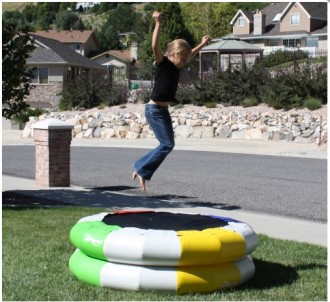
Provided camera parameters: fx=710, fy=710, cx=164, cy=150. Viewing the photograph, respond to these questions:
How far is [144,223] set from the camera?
6.77 m

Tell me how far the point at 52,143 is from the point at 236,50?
2522 cm

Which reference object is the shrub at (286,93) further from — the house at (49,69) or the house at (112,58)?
the house at (112,58)

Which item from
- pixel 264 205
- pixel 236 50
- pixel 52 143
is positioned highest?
pixel 236 50

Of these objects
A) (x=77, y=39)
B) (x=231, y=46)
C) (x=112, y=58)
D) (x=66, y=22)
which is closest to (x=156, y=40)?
(x=231, y=46)

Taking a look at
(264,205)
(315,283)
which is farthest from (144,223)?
(264,205)

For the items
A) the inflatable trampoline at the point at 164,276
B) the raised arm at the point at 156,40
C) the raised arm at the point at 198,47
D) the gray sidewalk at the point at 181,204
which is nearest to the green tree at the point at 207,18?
the gray sidewalk at the point at 181,204

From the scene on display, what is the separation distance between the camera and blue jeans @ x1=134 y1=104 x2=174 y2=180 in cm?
746

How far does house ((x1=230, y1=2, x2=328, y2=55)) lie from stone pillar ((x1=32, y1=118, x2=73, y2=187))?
174ft

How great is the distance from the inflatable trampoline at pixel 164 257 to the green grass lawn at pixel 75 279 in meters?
0.09

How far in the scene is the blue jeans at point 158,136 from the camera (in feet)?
24.5

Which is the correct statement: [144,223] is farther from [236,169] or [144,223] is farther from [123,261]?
[236,169]

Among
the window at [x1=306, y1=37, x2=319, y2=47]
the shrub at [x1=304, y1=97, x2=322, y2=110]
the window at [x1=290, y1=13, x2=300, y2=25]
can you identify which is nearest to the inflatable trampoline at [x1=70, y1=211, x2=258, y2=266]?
the shrub at [x1=304, y1=97, x2=322, y2=110]

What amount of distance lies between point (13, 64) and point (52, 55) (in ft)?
150

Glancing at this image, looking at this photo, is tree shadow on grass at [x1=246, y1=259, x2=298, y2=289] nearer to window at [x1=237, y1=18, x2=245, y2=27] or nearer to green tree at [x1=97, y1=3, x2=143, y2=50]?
window at [x1=237, y1=18, x2=245, y2=27]
